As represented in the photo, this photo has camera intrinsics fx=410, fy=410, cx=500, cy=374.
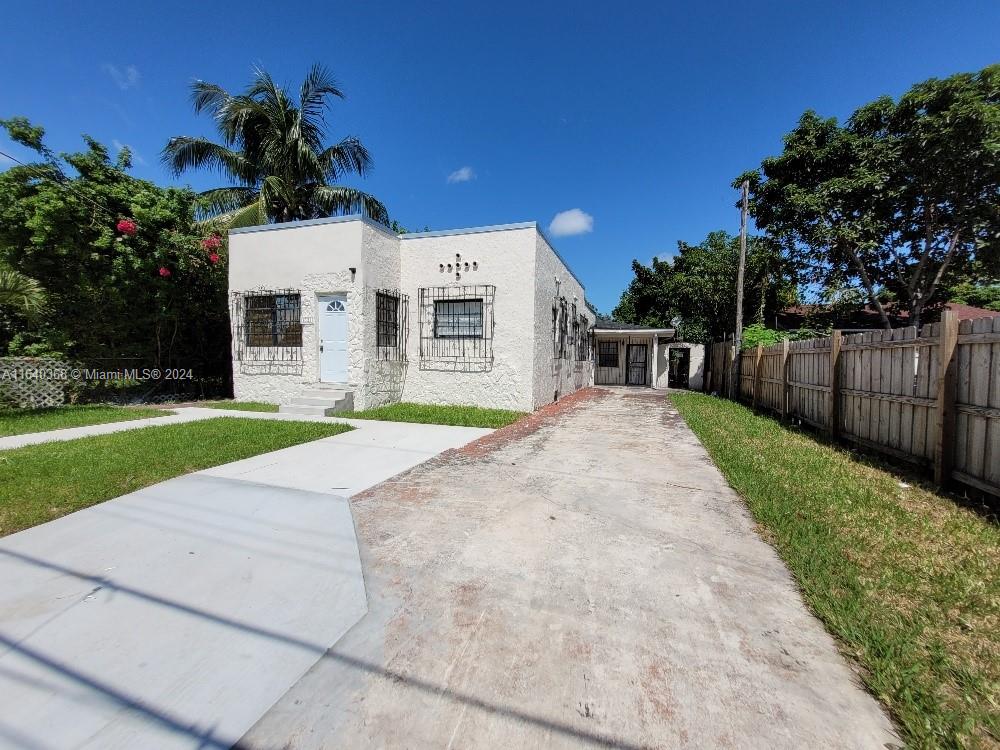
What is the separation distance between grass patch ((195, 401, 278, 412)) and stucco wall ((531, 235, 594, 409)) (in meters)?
6.61

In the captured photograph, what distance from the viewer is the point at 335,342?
10.0 m

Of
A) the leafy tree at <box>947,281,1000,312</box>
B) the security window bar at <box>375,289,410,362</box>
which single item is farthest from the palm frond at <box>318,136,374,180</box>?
the leafy tree at <box>947,281,1000,312</box>

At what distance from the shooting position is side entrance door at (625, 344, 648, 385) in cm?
2045

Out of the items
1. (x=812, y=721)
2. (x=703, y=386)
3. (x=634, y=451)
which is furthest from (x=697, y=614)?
(x=703, y=386)

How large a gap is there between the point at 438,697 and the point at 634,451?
16.4ft

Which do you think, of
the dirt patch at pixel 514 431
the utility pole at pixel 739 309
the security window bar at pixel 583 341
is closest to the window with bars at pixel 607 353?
the security window bar at pixel 583 341

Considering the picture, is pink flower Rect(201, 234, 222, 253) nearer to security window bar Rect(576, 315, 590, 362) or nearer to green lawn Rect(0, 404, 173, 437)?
green lawn Rect(0, 404, 173, 437)

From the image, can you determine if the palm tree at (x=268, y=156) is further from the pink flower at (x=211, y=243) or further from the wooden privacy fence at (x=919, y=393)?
the wooden privacy fence at (x=919, y=393)

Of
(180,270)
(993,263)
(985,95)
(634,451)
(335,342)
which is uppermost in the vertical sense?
(985,95)

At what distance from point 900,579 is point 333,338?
10191 millimetres

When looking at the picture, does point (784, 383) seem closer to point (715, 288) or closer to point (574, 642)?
point (574, 642)

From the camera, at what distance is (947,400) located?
4.10 m

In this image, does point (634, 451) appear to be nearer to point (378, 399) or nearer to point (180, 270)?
point (378, 399)

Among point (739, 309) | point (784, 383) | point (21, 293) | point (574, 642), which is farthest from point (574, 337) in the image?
point (21, 293)
